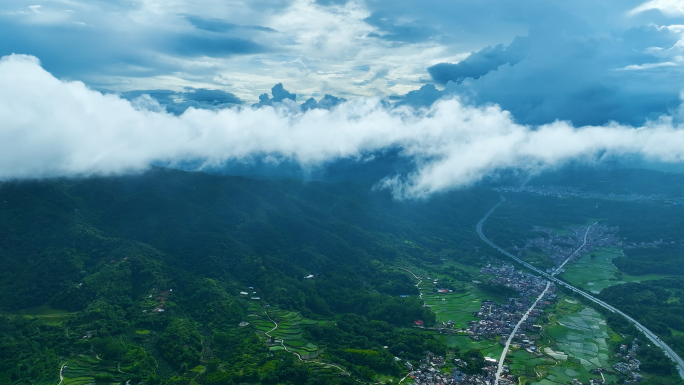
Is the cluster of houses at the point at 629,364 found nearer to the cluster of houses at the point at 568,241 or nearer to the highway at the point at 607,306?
the highway at the point at 607,306

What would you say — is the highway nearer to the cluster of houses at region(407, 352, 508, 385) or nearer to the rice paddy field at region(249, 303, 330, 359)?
the cluster of houses at region(407, 352, 508, 385)

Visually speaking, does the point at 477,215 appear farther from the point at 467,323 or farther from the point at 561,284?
the point at 467,323

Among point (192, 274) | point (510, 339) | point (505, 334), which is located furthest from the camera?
point (192, 274)

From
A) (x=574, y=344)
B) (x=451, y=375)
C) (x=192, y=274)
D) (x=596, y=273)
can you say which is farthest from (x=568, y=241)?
(x=192, y=274)

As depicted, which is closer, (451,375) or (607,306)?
(451,375)

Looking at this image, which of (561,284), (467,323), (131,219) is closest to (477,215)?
(561,284)

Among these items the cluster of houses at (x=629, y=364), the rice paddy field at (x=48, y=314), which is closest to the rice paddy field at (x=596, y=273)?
the cluster of houses at (x=629, y=364)

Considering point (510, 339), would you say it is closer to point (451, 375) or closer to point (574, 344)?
point (574, 344)

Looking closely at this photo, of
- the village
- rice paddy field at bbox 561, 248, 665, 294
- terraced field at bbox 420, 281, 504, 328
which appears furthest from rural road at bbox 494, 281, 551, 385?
rice paddy field at bbox 561, 248, 665, 294

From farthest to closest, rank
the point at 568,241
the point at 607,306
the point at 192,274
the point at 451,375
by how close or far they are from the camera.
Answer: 1. the point at 568,241
2. the point at 192,274
3. the point at 607,306
4. the point at 451,375

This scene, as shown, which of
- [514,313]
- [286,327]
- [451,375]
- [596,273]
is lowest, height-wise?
[286,327]
